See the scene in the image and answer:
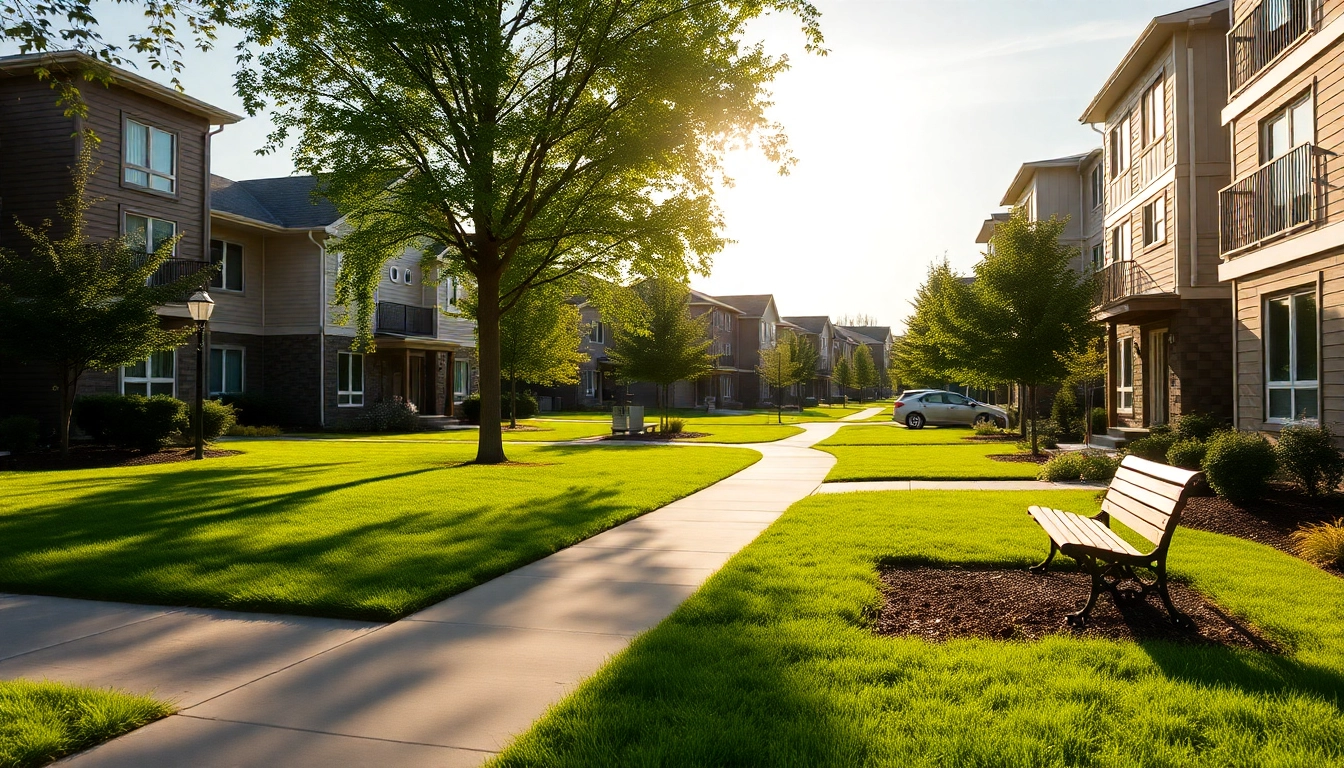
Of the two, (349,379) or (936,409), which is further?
(936,409)

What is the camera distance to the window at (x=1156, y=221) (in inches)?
778

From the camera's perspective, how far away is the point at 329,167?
16.9 metres

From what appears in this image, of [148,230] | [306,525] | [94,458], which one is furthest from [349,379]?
[306,525]

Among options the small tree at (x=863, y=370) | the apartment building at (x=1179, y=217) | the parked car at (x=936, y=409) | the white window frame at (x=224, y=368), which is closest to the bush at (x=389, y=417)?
the white window frame at (x=224, y=368)

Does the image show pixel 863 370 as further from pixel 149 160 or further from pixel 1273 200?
pixel 1273 200

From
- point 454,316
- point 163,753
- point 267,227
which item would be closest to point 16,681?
point 163,753

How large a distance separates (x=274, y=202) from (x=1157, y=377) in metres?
28.5

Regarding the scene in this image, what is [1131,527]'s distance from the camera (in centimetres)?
624

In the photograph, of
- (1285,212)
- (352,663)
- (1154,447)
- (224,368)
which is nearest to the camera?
(352,663)

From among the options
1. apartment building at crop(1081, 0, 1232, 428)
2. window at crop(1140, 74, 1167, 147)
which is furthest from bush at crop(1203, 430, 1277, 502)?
window at crop(1140, 74, 1167, 147)

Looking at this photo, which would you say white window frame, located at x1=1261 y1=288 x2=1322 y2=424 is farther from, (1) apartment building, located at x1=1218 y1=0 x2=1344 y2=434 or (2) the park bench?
(2) the park bench

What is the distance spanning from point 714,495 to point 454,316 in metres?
21.5

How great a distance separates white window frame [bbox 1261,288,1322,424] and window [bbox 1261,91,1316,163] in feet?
7.22

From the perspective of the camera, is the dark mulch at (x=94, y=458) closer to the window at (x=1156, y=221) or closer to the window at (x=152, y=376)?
the window at (x=152, y=376)
